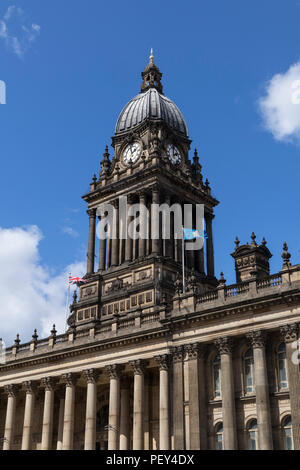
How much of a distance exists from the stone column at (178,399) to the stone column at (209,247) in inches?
994

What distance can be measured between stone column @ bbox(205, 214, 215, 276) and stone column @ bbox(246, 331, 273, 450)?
1124 inches

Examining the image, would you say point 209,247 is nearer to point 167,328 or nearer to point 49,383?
point 167,328

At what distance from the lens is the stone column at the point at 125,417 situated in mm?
54875

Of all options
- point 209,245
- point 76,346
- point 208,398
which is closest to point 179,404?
point 208,398

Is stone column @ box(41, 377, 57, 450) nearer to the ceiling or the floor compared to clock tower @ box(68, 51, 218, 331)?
nearer to the floor

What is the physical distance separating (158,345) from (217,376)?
6300 millimetres

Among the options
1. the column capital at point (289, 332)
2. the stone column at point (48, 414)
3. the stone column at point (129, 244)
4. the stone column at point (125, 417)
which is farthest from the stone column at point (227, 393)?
the stone column at point (129, 244)

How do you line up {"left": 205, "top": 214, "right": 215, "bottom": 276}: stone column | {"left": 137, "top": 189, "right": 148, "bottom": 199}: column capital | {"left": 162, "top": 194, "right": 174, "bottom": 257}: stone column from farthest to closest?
1. {"left": 205, "top": 214, "right": 215, "bottom": 276}: stone column
2. {"left": 137, "top": 189, "right": 148, "bottom": 199}: column capital
3. {"left": 162, "top": 194, "right": 174, "bottom": 257}: stone column

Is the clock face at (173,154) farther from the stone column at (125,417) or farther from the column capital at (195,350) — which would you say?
the column capital at (195,350)

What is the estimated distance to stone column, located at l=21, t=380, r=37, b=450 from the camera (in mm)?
60003

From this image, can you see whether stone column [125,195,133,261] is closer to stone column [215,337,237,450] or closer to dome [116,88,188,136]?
dome [116,88,188,136]

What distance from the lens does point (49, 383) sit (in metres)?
60.7

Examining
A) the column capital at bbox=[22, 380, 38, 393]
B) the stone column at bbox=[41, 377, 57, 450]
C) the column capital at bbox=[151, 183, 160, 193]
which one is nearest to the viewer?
the stone column at bbox=[41, 377, 57, 450]

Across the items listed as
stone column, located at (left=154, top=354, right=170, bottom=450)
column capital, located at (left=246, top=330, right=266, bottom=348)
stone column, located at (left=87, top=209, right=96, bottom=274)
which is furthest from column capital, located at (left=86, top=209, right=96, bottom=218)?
column capital, located at (left=246, top=330, right=266, bottom=348)
